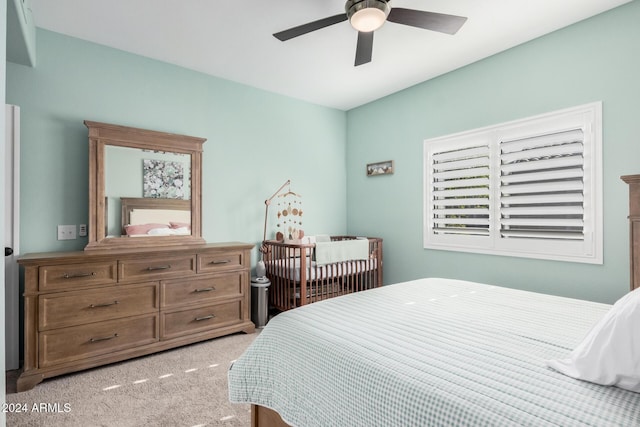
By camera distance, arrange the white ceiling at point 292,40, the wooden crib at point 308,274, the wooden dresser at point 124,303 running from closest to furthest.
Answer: the wooden dresser at point 124,303
the white ceiling at point 292,40
the wooden crib at point 308,274

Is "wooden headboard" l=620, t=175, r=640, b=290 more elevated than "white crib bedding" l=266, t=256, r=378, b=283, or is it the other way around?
"wooden headboard" l=620, t=175, r=640, b=290

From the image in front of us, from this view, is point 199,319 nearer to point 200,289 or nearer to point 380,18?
point 200,289

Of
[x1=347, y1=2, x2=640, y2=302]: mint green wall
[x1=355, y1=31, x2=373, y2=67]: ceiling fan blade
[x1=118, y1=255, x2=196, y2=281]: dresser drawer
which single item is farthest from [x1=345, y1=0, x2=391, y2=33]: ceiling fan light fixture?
[x1=118, y1=255, x2=196, y2=281]: dresser drawer

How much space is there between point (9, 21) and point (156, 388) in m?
2.51

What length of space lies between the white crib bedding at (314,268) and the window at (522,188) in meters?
0.82

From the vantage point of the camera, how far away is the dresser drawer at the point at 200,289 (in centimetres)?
279

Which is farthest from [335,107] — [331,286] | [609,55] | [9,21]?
[9,21]

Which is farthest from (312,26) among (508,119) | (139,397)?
(139,397)

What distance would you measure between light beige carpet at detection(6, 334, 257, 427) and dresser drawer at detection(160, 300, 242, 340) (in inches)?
9.0

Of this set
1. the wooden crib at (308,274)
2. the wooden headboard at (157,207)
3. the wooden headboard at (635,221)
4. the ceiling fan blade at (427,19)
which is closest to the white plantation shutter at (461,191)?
the wooden crib at (308,274)

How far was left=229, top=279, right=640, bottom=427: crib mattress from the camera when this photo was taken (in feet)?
2.85

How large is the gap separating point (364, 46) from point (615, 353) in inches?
87.0

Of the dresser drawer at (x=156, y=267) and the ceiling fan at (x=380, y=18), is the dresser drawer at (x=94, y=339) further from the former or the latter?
the ceiling fan at (x=380, y=18)

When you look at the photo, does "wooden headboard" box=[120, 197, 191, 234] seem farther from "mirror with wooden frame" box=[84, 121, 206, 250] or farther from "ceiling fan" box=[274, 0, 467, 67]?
"ceiling fan" box=[274, 0, 467, 67]
